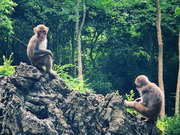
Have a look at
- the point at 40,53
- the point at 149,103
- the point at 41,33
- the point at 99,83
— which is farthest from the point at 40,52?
the point at 99,83

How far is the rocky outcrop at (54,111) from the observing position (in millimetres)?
7488

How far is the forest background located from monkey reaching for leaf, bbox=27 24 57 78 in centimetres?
1119

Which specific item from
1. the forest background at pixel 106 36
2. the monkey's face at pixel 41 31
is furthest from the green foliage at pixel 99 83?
the monkey's face at pixel 41 31

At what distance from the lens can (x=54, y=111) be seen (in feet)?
27.0

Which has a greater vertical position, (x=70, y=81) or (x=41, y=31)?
(x=41, y=31)

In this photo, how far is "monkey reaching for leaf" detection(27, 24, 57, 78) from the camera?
10.2 m

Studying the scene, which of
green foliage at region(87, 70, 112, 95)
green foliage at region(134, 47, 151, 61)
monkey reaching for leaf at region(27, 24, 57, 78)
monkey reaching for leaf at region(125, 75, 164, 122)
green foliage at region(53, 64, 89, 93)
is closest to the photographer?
monkey reaching for leaf at region(125, 75, 164, 122)

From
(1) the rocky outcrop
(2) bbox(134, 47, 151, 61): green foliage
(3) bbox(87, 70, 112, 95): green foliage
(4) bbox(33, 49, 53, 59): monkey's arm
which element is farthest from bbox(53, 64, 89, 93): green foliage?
(2) bbox(134, 47, 151, 61): green foliage

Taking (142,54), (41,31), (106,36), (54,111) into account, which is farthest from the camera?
(142,54)

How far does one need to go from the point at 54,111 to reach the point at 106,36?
2033 cm

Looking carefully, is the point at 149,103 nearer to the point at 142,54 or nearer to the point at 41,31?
the point at 41,31

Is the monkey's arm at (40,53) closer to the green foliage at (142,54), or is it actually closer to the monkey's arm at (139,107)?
the monkey's arm at (139,107)

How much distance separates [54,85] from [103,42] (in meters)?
19.7

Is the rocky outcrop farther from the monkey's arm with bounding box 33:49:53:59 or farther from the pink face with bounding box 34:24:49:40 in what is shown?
the pink face with bounding box 34:24:49:40
